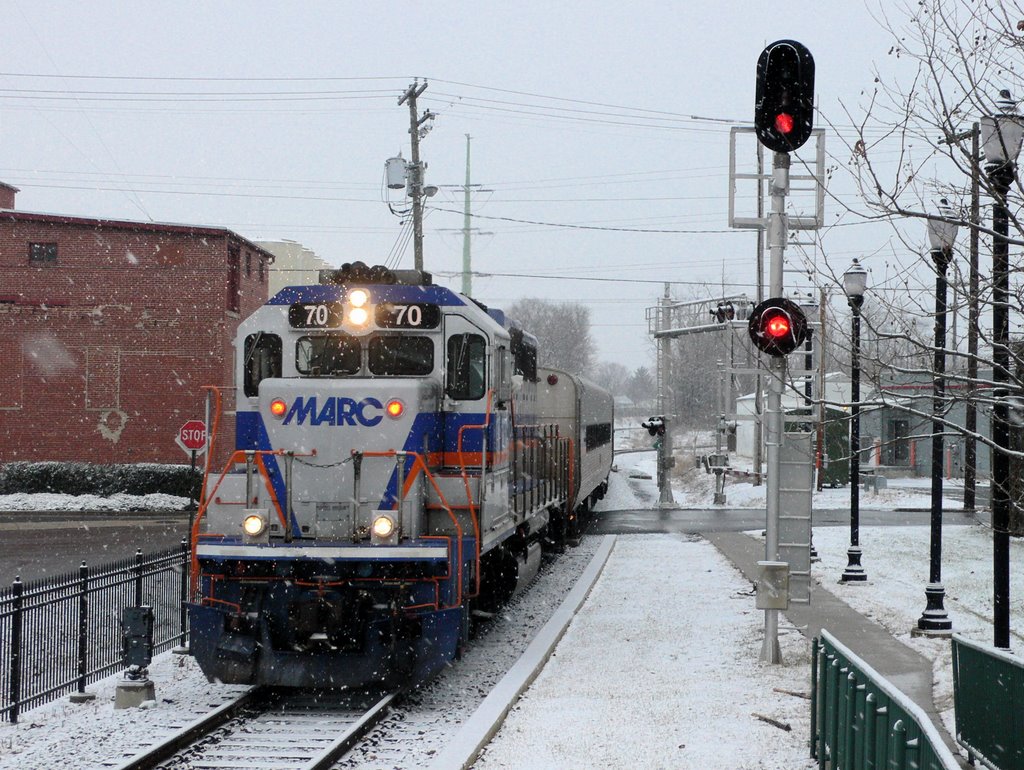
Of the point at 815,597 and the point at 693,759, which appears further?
the point at 815,597

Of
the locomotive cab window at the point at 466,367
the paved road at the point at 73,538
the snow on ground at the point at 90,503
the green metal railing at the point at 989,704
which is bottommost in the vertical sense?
the paved road at the point at 73,538

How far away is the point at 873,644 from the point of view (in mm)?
11875

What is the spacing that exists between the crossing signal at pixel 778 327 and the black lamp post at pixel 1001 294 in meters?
1.79

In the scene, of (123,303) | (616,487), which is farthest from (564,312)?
(123,303)

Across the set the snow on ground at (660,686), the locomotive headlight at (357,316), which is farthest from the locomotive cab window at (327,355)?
the snow on ground at (660,686)

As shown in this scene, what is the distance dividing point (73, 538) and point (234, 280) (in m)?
11.5

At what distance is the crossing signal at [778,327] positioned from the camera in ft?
33.6

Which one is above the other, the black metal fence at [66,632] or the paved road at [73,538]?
the black metal fence at [66,632]

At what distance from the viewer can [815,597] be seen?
15281mm

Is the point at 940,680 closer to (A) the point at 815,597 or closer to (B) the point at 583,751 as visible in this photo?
(B) the point at 583,751

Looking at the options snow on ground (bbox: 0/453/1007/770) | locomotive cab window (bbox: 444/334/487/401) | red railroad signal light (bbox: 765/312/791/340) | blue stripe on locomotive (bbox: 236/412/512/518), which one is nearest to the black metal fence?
snow on ground (bbox: 0/453/1007/770)

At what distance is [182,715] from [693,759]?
4.46 meters

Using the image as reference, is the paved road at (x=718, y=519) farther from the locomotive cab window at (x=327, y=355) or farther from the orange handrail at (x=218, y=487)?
the orange handrail at (x=218, y=487)

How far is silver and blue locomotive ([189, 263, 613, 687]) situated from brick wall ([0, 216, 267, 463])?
2302 cm
